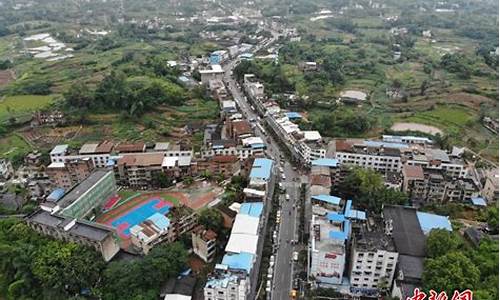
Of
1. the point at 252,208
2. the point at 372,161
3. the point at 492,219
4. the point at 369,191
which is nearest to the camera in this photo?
the point at 492,219

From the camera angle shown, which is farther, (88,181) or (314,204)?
(88,181)

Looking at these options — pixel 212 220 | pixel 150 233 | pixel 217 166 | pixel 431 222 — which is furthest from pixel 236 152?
pixel 431 222

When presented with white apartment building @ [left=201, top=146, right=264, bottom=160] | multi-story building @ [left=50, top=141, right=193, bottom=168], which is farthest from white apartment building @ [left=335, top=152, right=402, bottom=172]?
multi-story building @ [left=50, top=141, right=193, bottom=168]

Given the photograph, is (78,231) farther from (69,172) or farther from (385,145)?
(385,145)

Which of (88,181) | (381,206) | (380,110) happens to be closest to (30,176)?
Answer: (88,181)

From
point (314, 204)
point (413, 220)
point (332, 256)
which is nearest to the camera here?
point (332, 256)

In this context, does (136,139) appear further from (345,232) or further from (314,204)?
(345,232)
